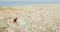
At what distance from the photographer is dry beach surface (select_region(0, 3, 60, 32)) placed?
1.01m

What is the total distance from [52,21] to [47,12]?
196 mm

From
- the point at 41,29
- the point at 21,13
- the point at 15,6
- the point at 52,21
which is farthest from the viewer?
the point at 15,6

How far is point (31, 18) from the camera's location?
1.18 meters

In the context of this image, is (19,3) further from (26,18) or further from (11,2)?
(26,18)

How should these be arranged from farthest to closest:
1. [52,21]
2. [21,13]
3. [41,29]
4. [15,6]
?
1. [15,6]
2. [21,13]
3. [52,21]
4. [41,29]

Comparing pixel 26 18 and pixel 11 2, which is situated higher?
pixel 11 2

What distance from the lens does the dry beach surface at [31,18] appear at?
101cm

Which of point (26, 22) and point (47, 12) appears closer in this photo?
point (26, 22)

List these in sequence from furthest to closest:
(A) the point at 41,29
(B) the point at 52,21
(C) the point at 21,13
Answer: (C) the point at 21,13, (B) the point at 52,21, (A) the point at 41,29

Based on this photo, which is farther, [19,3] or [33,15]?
[19,3]

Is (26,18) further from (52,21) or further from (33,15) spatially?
(52,21)

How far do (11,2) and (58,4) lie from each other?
62 centimetres

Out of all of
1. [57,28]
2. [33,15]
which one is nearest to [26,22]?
[33,15]

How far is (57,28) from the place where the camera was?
1037 mm
